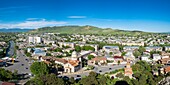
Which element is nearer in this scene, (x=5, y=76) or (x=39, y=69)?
(x=5, y=76)

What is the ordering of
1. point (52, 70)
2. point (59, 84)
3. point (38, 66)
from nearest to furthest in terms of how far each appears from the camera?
point (59, 84)
point (38, 66)
point (52, 70)

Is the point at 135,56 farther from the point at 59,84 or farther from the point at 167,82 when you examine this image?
the point at 167,82

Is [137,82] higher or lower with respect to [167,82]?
lower

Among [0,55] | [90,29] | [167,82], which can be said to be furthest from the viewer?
[90,29]

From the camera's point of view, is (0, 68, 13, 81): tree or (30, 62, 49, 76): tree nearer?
(0, 68, 13, 81): tree

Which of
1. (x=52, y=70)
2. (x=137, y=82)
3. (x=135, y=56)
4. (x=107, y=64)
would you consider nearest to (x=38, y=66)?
(x=52, y=70)

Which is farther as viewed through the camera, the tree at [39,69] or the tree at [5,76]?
the tree at [39,69]

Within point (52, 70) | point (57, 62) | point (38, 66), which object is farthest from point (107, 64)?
point (38, 66)

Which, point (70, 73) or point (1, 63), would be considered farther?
point (1, 63)

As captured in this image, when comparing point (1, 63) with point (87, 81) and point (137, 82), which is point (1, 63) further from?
point (137, 82)
